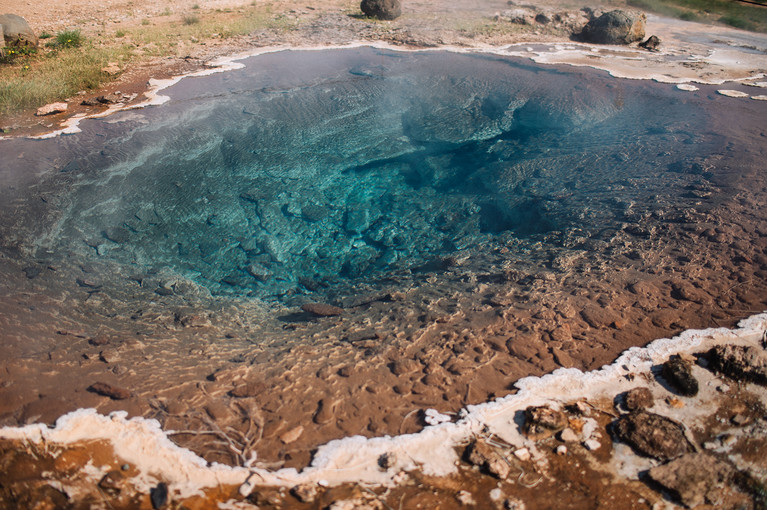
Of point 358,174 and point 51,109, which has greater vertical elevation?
point 51,109

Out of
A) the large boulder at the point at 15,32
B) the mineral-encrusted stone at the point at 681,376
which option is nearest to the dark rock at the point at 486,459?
the mineral-encrusted stone at the point at 681,376

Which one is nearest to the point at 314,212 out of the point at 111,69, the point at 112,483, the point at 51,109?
the point at 112,483

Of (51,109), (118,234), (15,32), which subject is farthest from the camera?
(15,32)

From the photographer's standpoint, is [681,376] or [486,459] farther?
[681,376]

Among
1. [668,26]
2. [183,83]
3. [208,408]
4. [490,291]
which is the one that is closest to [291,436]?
[208,408]

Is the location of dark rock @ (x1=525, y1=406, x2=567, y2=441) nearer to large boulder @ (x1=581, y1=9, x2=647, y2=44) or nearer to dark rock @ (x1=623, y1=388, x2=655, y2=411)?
dark rock @ (x1=623, y1=388, x2=655, y2=411)

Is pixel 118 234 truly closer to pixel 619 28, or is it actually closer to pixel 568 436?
pixel 568 436

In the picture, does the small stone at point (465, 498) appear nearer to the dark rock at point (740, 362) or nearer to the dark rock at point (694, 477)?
the dark rock at point (694, 477)
